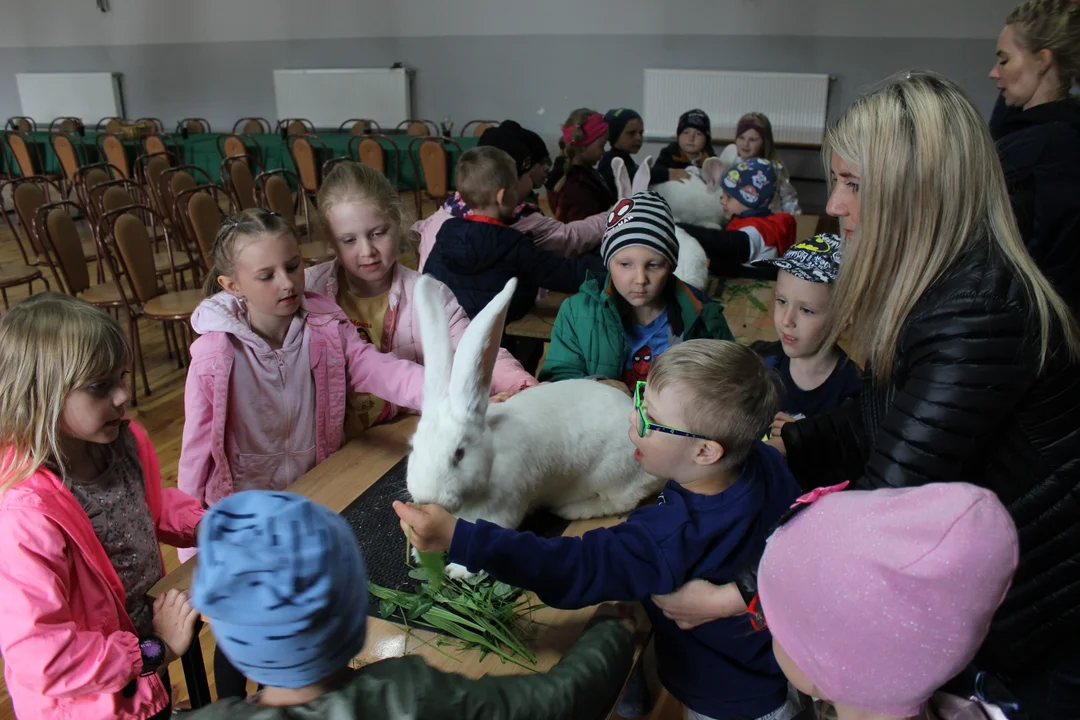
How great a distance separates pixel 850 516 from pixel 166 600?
1.13 metres

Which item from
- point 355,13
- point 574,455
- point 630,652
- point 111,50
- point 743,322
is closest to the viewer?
point 630,652

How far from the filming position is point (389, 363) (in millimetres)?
1858

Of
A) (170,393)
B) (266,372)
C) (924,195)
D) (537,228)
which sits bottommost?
(170,393)

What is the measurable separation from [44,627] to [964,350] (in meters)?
1.39

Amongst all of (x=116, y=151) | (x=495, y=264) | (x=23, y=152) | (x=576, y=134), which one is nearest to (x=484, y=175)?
Answer: (x=495, y=264)

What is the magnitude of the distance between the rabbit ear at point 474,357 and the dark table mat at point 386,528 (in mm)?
319

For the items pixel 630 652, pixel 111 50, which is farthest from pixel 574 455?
pixel 111 50

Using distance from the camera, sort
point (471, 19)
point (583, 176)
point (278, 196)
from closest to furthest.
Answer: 1. point (583, 176)
2. point (278, 196)
3. point (471, 19)

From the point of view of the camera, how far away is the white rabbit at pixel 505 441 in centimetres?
121

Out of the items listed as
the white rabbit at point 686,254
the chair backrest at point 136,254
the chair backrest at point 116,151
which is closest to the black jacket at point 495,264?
the white rabbit at point 686,254

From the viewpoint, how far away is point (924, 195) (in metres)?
1.11

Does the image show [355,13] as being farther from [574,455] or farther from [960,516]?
[960,516]

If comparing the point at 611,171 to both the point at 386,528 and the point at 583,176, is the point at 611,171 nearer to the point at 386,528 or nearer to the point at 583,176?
the point at 583,176

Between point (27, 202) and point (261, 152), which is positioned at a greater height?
point (261, 152)
